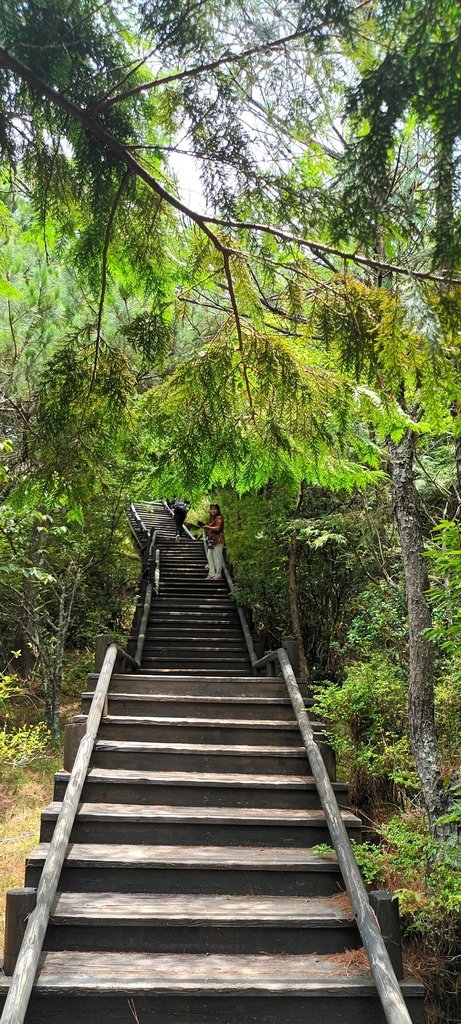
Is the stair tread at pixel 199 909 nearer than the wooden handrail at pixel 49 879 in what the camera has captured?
No

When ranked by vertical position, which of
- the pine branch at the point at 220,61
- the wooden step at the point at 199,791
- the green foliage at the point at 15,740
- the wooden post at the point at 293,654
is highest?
the pine branch at the point at 220,61

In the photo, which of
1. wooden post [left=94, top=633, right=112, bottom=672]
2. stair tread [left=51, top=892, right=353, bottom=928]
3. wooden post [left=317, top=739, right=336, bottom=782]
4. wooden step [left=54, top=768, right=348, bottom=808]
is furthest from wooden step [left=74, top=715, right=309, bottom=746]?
stair tread [left=51, top=892, right=353, bottom=928]

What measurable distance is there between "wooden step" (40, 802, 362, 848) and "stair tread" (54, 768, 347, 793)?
0.23 metres

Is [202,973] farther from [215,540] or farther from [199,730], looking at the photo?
[215,540]

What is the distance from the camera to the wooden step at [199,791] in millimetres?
4734

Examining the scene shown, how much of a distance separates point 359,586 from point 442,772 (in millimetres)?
4085

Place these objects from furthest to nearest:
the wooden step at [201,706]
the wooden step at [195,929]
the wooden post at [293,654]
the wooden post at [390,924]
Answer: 1. the wooden post at [293,654]
2. the wooden step at [201,706]
3. the wooden step at [195,929]
4. the wooden post at [390,924]

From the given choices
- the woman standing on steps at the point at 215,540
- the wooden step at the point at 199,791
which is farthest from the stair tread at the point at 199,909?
the woman standing on steps at the point at 215,540

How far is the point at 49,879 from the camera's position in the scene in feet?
11.9

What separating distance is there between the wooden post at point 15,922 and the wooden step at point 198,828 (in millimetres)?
1044

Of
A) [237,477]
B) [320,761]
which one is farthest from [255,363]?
[320,761]

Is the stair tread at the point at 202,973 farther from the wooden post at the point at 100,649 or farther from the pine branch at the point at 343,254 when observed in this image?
the pine branch at the point at 343,254

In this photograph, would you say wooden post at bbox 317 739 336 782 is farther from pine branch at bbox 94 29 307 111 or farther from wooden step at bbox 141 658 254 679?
pine branch at bbox 94 29 307 111

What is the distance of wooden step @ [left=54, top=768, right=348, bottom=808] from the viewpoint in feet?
15.5
